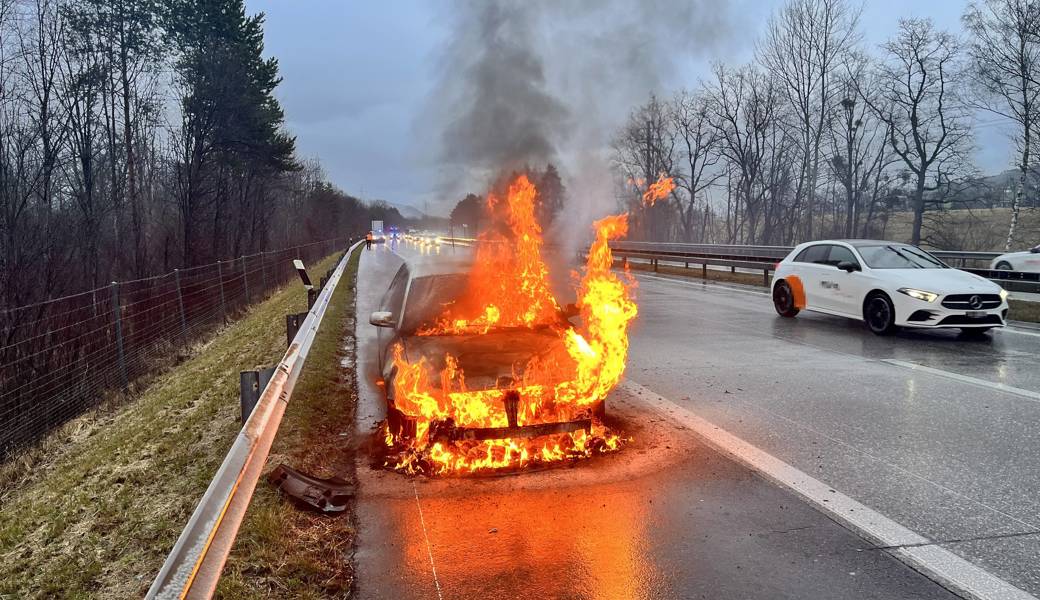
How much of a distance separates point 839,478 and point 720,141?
4402 cm

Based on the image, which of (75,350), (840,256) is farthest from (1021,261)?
(75,350)

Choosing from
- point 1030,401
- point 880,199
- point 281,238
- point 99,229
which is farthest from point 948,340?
point 281,238

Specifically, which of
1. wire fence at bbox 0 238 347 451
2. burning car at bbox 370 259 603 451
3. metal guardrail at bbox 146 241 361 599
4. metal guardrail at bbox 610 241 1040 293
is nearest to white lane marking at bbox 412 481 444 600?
burning car at bbox 370 259 603 451

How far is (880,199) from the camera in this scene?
4125 cm

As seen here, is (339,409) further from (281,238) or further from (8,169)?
(281,238)

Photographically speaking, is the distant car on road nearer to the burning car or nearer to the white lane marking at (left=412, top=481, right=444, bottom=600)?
the burning car

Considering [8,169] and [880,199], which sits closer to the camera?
[8,169]

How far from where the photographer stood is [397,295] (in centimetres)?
675

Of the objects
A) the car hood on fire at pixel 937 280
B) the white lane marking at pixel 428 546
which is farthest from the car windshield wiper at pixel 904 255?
the white lane marking at pixel 428 546

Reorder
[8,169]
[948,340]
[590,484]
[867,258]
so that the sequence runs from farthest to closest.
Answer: [8,169], [867,258], [948,340], [590,484]

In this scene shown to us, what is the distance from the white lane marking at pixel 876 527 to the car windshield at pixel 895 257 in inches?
269

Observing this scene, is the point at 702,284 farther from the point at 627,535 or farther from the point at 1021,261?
the point at 627,535

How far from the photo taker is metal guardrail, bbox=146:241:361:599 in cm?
188

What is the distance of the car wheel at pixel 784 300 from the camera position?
12141 millimetres
